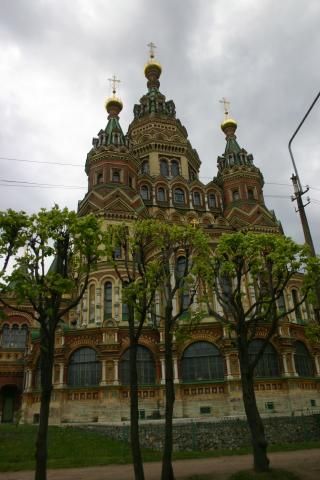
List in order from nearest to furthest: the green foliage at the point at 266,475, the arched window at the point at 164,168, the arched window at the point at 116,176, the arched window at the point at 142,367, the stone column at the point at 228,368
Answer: the green foliage at the point at 266,475, the stone column at the point at 228,368, the arched window at the point at 142,367, the arched window at the point at 116,176, the arched window at the point at 164,168

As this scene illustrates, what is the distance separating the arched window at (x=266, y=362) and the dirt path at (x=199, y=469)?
11101mm

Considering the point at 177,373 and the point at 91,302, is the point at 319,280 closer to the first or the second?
the point at 177,373

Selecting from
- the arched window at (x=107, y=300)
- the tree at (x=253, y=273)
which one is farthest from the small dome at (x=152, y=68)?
the tree at (x=253, y=273)

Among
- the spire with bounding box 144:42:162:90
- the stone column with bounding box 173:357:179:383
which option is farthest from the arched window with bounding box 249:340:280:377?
the spire with bounding box 144:42:162:90

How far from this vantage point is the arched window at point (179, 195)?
4440 centimetres

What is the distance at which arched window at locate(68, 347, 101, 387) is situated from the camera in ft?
95.3

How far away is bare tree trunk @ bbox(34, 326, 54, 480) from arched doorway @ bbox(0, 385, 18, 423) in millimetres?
27863

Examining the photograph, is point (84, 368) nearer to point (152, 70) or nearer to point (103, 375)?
point (103, 375)

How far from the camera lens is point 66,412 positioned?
27.8 meters

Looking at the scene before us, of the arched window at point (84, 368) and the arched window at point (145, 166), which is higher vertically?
the arched window at point (145, 166)

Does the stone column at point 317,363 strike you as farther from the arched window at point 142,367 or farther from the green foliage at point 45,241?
the green foliage at point 45,241

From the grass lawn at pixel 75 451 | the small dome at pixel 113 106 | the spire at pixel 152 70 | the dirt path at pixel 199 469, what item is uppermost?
the spire at pixel 152 70

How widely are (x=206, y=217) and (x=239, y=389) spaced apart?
68.1 ft

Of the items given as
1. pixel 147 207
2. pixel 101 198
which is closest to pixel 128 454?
pixel 101 198
